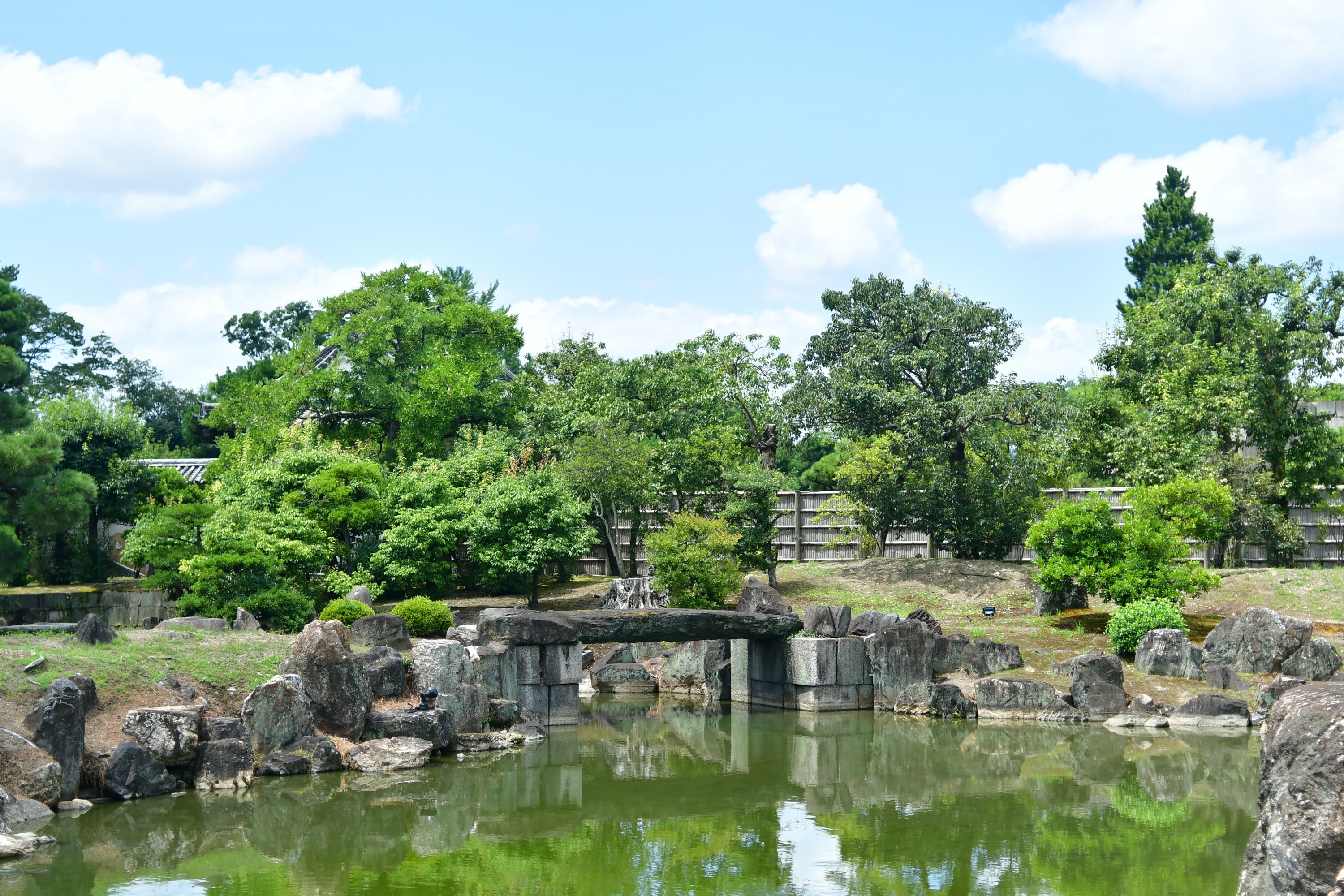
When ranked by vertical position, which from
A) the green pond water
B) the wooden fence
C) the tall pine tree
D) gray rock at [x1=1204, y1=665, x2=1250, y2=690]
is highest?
the tall pine tree

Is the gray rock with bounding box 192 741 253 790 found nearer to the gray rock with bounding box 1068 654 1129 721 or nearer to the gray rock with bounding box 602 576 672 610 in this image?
the gray rock with bounding box 602 576 672 610

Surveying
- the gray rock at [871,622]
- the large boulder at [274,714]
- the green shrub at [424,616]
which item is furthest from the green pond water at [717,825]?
the green shrub at [424,616]

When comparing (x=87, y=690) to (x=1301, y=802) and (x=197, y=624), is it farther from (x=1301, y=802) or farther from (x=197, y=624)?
(x=1301, y=802)

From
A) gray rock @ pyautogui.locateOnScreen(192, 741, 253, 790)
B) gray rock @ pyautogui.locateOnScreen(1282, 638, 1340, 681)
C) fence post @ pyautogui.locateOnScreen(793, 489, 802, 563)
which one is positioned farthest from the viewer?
fence post @ pyautogui.locateOnScreen(793, 489, 802, 563)

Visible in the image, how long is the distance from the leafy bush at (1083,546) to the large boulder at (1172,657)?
77.6 inches

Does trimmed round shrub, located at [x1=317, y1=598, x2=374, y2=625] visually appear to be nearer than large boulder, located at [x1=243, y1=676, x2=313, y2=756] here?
No

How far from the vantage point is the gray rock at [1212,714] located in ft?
57.1

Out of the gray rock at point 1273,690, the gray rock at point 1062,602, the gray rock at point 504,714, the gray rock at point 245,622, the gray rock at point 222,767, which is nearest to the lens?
the gray rock at point 222,767

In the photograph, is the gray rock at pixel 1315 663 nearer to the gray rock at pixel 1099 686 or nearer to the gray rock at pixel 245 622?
the gray rock at pixel 1099 686

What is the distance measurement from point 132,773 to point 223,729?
45.5 inches

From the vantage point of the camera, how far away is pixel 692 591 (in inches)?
952

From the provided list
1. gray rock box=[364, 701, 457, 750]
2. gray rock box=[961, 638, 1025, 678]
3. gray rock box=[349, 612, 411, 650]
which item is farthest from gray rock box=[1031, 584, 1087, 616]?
gray rock box=[364, 701, 457, 750]

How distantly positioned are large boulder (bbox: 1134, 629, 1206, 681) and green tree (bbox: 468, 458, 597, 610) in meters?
11.1

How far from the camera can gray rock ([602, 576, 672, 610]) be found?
80.7ft
